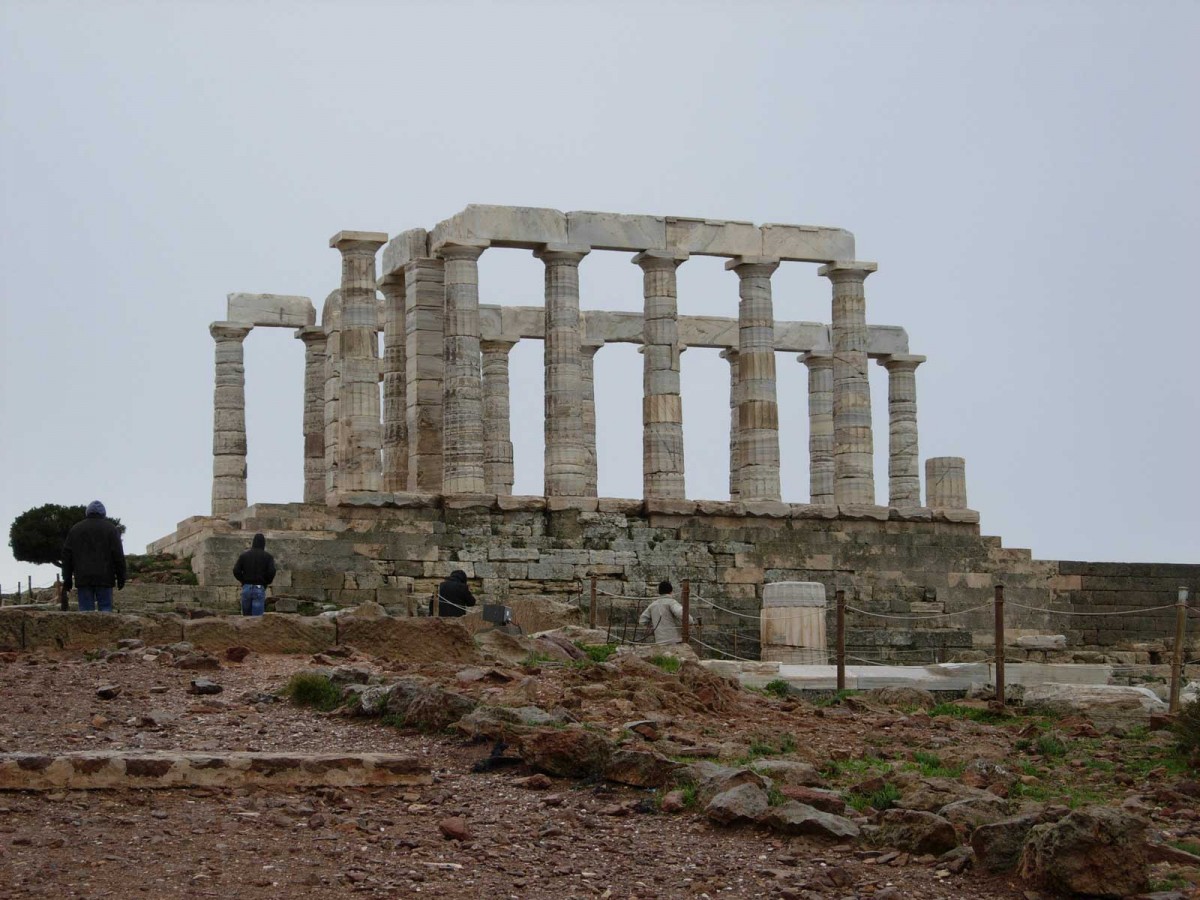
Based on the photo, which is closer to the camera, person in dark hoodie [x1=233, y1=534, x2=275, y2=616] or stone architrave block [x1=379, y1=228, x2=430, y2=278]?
person in dark hoodie [x1=233, y1=534, x2=275, y2=616]

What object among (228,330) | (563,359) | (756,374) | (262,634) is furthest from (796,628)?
(228,330)

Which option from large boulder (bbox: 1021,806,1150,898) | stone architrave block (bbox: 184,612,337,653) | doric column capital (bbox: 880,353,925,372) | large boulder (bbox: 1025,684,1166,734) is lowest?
large boulder (bbox: 1021,806,1150,898)

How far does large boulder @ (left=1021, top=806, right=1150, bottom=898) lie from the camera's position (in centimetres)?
1330

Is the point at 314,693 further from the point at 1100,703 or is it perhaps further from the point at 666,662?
the point at 1100,703

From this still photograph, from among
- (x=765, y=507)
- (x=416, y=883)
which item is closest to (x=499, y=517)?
(x=765, y=507)

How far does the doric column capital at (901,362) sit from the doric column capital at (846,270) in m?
6.63

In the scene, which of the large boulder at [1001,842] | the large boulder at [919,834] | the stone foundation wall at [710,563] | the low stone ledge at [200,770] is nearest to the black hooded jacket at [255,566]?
the stone foundation wall at [710,563]

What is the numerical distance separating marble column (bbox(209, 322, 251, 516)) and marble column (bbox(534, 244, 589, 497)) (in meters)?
9.25

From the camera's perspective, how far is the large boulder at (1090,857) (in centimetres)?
1330

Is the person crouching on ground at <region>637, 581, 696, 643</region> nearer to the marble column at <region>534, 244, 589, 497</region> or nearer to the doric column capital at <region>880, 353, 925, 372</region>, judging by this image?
the marble column at <region>534, 244, 589, 497</region>

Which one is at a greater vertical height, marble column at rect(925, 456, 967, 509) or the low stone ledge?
marble column at rect(925, 456, 967, 509)

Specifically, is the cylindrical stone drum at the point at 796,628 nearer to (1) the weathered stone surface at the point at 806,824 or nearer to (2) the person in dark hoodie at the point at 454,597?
(2) the person in dark hoodie at the point at 454,597

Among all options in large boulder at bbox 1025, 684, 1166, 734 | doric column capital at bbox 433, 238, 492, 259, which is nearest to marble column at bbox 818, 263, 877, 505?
doric column capital at bbox 433, 238, 492, 259

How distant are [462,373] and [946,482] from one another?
13.4 m
